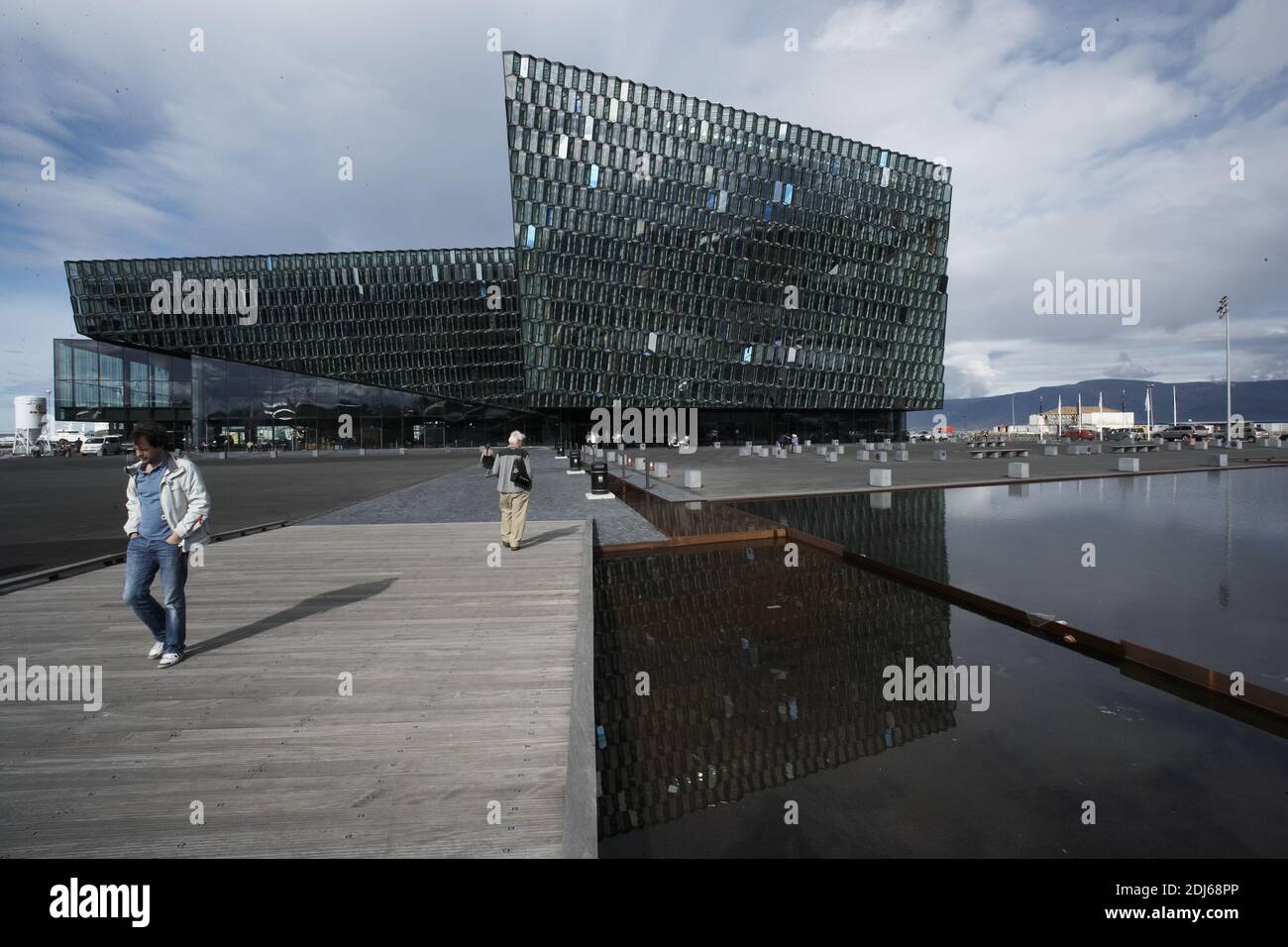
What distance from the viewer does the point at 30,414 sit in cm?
8119

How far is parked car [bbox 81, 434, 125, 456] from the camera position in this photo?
6850 cm

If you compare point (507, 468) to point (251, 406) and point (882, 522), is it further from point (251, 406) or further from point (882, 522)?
point (251, 406)

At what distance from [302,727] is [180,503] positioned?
2.33 m

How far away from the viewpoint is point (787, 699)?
18.6 ft

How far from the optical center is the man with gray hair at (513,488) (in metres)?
9.92

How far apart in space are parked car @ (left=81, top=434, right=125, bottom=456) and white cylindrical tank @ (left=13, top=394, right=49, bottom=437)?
1160cm

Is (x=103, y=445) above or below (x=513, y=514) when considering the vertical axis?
above

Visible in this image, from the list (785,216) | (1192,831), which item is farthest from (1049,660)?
(785,216)
